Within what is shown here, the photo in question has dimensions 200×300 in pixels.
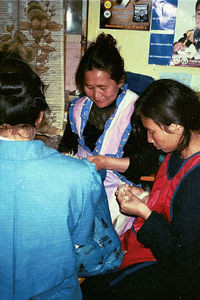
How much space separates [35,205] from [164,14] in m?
2.01

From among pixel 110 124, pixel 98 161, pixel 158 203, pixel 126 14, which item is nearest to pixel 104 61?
pixel 110 124

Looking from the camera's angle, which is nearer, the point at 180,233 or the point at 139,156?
the point at 180,233

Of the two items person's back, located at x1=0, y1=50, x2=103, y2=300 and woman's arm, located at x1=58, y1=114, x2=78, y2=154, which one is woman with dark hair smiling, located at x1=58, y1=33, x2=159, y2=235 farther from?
person's back, located at x1=0, y1=50, x2=103, y2=300

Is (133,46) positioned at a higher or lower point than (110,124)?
higher

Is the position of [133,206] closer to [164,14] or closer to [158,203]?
[158,203]

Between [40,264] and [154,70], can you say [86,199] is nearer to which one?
[40,264]

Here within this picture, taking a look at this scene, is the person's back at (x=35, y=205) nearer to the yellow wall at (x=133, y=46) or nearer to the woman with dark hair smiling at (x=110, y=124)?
the woman with dark hair smiling at (x=110, y=124)

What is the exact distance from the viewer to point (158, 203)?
132cm

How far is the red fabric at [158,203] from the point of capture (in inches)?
47.7

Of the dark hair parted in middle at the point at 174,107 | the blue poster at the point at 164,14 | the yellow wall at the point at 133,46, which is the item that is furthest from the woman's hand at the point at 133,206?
the blue poster at the point at 164,14

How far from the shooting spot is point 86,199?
2.94ft

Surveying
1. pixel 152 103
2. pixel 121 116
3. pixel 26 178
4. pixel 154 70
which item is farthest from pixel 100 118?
pixel 26 178

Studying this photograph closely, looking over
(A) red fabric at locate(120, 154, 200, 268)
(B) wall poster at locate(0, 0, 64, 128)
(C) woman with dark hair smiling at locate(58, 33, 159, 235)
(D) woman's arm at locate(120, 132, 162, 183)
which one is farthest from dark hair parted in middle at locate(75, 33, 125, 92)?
(B) wall poster at locate(0, 0, 64, 128)

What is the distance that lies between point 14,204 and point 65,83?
6.32 ft
